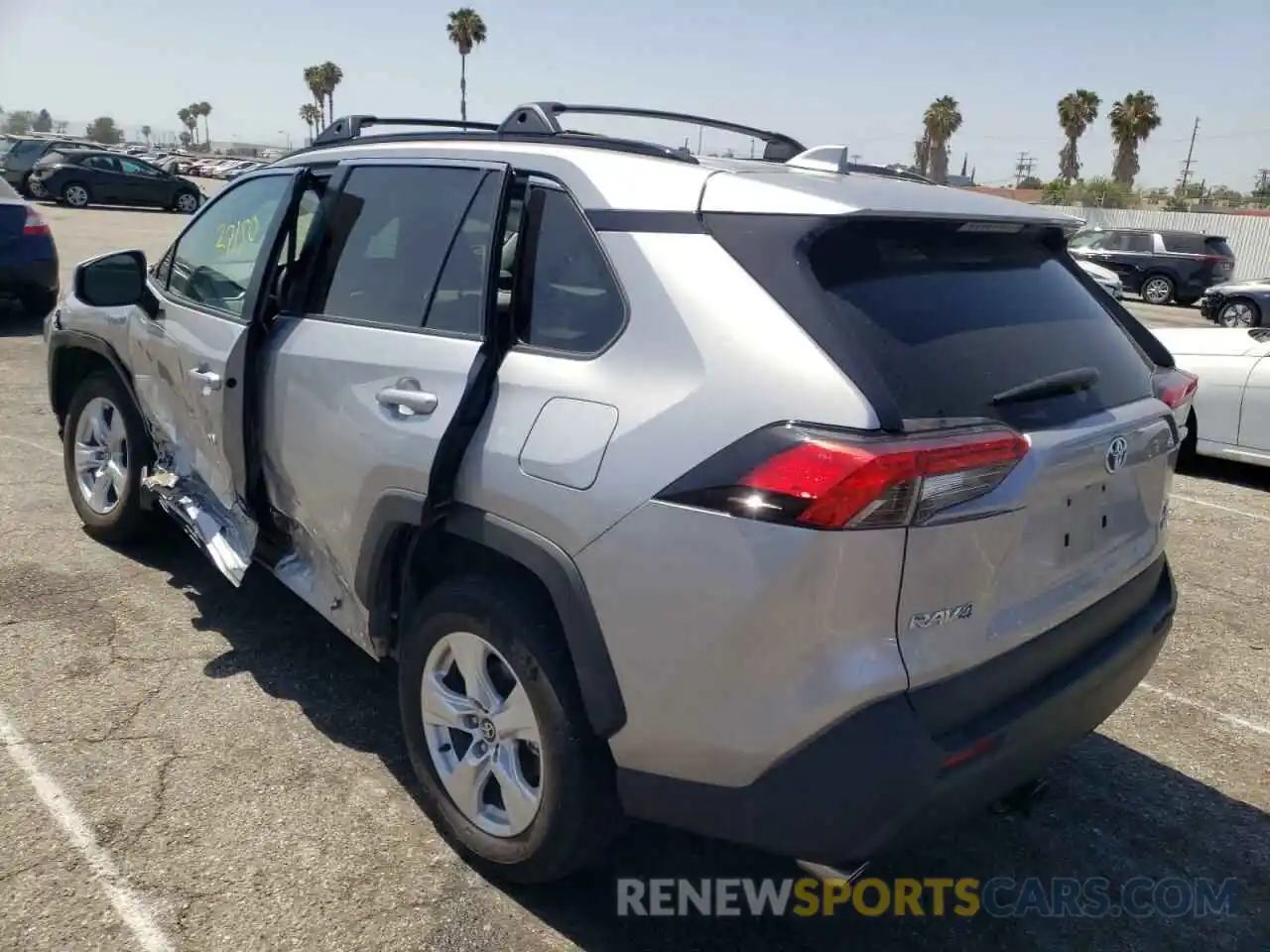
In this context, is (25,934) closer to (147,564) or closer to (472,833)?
(472,833)

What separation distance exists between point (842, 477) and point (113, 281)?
344cm

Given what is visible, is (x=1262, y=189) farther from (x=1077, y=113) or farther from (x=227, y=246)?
(x=227, y=246)

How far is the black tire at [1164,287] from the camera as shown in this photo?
21953 mm

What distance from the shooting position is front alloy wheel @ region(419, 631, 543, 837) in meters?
2.50

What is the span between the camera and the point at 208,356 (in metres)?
3.61

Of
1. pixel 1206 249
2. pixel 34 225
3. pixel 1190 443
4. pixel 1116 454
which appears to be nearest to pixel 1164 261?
pixel 1206 249

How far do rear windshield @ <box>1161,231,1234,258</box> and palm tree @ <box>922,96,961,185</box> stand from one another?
Answer: 1433 inches

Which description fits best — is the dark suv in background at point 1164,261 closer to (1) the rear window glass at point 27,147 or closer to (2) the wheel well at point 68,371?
(2) the wheel well at point 68,371

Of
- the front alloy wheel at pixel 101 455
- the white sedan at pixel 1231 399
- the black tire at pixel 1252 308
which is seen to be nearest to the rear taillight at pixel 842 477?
the front alloy wheel at pixel 101 455

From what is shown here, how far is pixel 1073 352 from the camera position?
2.53m

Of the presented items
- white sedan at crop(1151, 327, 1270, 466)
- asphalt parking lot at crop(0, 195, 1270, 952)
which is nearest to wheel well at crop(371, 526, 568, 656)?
asphalt parking lot at crop(0, 195, 1270, 952)

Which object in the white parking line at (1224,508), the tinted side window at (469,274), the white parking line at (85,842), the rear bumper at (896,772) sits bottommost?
the white parking line at (1224,508)

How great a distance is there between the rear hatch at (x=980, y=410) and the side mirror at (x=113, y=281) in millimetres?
2945

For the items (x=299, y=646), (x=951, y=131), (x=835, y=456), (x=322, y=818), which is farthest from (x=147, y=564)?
(x=951, y=131)
